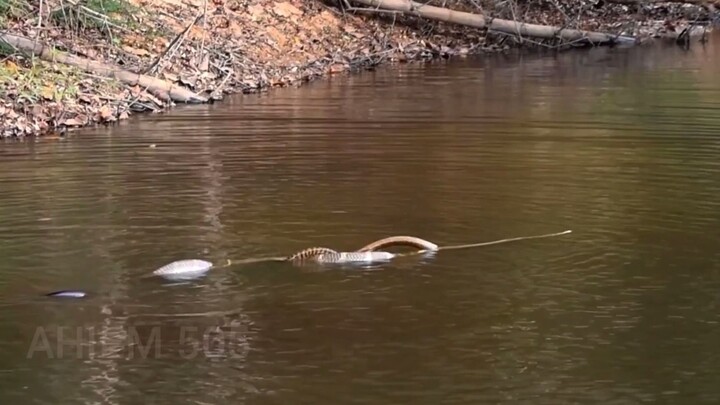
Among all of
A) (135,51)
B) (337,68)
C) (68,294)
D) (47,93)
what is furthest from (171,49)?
(68,294)

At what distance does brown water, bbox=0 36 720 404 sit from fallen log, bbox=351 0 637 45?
9476mm

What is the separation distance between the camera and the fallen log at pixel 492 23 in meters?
23.4

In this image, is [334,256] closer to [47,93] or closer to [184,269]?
[184,269]

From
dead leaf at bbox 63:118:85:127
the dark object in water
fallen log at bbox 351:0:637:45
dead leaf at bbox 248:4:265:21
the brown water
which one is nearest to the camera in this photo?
the brown water

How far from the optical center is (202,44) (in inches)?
721

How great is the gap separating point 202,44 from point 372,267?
37.3ft

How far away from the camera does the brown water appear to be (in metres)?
5.76

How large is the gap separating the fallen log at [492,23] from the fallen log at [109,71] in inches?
302

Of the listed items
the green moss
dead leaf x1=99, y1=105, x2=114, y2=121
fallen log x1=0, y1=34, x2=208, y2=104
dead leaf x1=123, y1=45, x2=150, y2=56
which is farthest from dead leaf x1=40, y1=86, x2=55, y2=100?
dead leaf x1=123, y1=45, x2=150, y2=56

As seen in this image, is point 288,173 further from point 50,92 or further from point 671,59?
point 671,59

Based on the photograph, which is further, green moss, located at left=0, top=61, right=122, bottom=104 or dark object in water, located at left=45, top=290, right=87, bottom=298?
green moss, located at left=0, top=61, right=122, bottom=104

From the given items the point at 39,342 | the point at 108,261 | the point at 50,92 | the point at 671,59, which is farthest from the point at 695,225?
the point at 671,59

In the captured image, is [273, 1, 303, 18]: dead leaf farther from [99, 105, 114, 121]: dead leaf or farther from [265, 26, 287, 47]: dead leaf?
[99, 105, 114, 121]: dead leaf

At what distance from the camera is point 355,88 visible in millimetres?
17984
